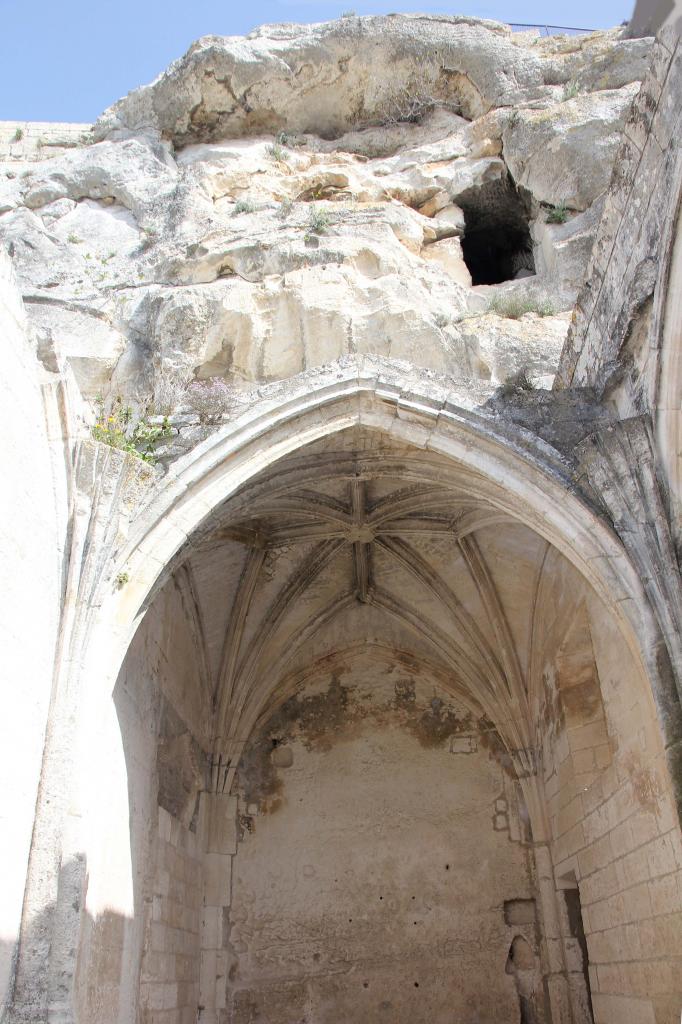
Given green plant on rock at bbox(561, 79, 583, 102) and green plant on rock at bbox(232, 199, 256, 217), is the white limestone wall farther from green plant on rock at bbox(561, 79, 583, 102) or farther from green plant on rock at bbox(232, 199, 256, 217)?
green plant on rock at bbox(561, 79, 583, 102)

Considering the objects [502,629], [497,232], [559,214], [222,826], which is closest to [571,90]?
[497,232]

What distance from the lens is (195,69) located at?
41.9 feet

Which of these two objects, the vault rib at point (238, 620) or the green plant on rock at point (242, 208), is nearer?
the vault rib at point (238, 620)

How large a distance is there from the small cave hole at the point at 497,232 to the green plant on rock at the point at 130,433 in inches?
288

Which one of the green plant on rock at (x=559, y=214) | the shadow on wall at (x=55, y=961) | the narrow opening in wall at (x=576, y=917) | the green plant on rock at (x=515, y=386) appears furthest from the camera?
the green plant on rock at (x=559, y=214)

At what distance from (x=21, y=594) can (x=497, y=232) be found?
995 centimetres

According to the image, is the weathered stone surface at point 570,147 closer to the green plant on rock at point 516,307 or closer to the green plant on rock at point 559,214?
the green plant on rock at point 559,214

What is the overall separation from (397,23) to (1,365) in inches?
441

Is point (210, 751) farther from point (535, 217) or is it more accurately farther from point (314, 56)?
point (314, 56)

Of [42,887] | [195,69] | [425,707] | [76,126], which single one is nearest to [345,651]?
[425,707]

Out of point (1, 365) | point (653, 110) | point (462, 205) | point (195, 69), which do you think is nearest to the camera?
point (1, 365)

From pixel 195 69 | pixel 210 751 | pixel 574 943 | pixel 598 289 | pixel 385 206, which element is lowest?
pixel 574 943

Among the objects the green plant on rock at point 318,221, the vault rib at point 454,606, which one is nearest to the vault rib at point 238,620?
the vault rib at point 454,606

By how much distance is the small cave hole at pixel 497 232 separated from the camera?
11.5 metres
